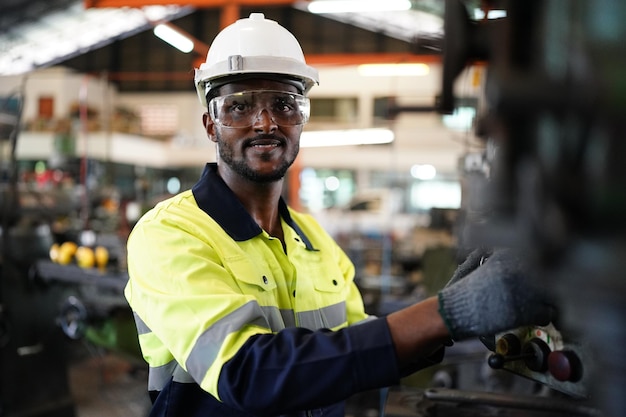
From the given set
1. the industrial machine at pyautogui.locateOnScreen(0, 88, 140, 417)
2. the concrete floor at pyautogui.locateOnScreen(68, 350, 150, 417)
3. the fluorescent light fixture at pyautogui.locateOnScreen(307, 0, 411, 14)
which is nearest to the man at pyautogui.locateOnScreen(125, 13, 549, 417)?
the industrial machine at pyautogui.locateOnScreen(0, 88, 140, 417)

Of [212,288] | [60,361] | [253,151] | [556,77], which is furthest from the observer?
[60,361]

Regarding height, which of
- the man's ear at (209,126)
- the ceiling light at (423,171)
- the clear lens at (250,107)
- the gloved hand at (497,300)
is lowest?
the ceiling light at (423,171)

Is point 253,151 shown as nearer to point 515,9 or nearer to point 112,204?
point 515,9

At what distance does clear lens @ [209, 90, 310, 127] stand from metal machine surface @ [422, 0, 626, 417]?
39.7 inches

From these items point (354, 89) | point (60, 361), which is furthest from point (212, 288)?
point (354, 89)

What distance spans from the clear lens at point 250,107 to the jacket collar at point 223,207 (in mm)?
164

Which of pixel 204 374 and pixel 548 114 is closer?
pixel 548 114

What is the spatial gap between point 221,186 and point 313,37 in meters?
21.8

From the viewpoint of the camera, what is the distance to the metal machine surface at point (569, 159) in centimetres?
76

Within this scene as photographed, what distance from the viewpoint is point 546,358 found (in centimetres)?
153

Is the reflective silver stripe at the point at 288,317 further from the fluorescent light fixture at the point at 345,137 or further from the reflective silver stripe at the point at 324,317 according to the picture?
the fluorescent light fixture at the point at 345,137

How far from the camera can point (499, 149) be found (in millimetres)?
900

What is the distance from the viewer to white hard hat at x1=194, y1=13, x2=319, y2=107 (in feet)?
6.20

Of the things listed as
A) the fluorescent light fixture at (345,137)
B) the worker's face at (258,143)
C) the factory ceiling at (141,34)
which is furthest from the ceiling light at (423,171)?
the worker's face at (258,143)
